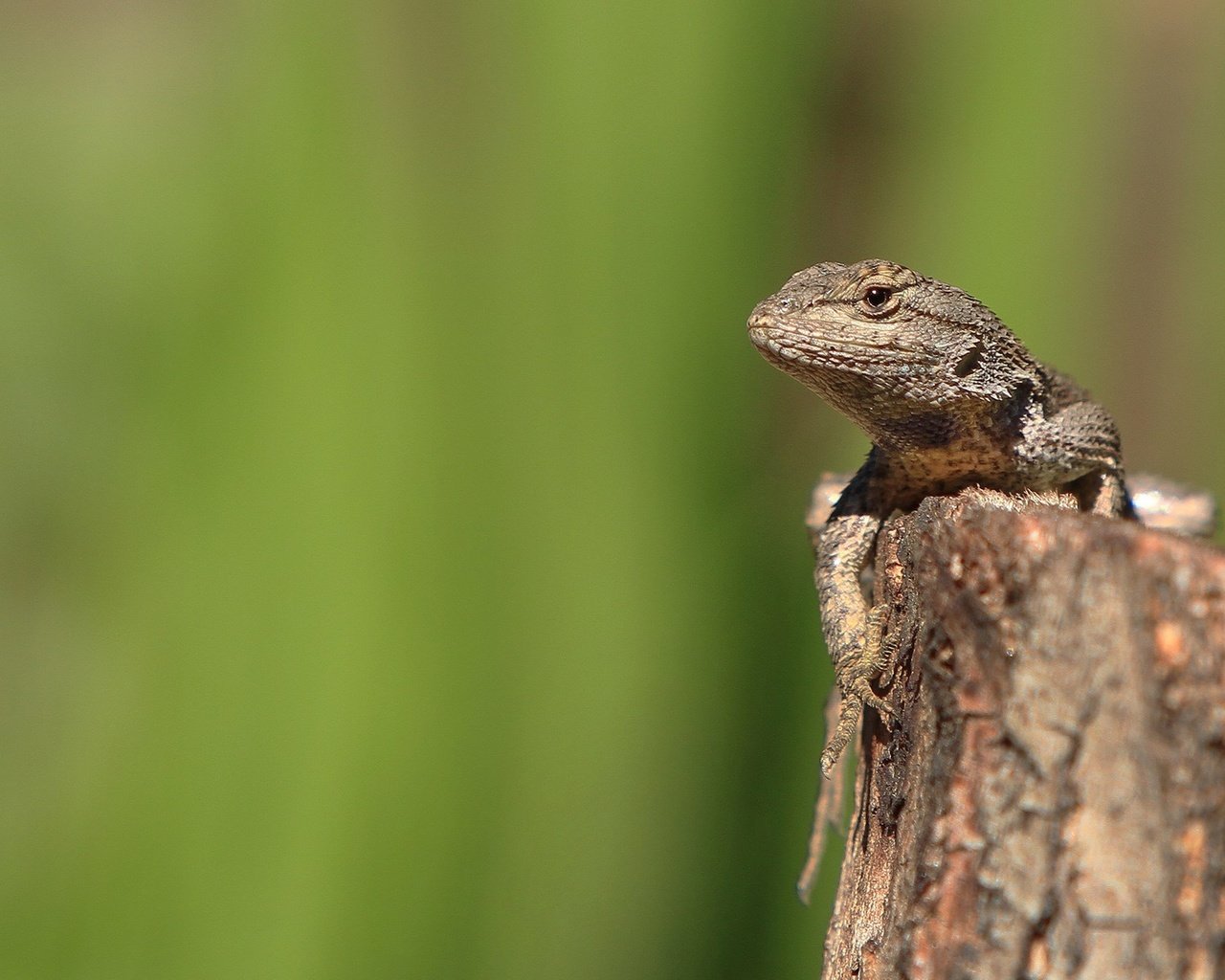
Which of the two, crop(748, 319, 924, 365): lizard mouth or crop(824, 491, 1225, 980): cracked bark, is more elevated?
crop(748, 319, 924, 365): lizard mouth

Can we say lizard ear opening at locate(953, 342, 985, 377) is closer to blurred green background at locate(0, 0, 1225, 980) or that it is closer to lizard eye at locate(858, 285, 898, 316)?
lizard eye at locate(858, 285, 898, 316)

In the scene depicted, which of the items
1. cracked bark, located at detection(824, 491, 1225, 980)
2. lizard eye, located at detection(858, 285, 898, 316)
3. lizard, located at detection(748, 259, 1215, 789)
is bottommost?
cracked bark, located at detection(824, 491, 1225, 980)

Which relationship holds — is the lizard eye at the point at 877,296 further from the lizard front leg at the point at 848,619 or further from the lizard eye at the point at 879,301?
the lizard front leg at the point at 848,619

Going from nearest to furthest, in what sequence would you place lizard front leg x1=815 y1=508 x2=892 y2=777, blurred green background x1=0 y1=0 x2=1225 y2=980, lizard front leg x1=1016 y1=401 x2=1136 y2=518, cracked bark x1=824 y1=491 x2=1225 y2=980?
cracked bark x1=824 y1=491 x2=1225 y2=980, lizard front leg x1=815 y1=508 x2=892 y2=777, lizard front leg x1=1016 y1=401 x2=1136 y2=518, blurred green background x1=0 y1=0 x2=1225 y2=980

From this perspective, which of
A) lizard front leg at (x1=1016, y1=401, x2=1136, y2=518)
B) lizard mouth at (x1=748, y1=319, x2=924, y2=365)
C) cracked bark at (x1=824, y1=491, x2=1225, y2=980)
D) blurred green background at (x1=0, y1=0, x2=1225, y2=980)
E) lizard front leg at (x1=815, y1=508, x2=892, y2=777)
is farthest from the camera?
blurred green background at (x1=0, y1=0, x2=1225, y2=980)

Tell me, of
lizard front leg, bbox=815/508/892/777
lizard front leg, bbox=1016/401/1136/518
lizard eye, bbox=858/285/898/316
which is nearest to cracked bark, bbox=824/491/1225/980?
lizard front leg, bbox=815/508/892/777

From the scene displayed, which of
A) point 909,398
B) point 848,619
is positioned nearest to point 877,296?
point 909,398

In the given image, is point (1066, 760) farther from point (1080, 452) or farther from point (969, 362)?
point (1080, 452)

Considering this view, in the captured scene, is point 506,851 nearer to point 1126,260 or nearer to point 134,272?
point 134,272
